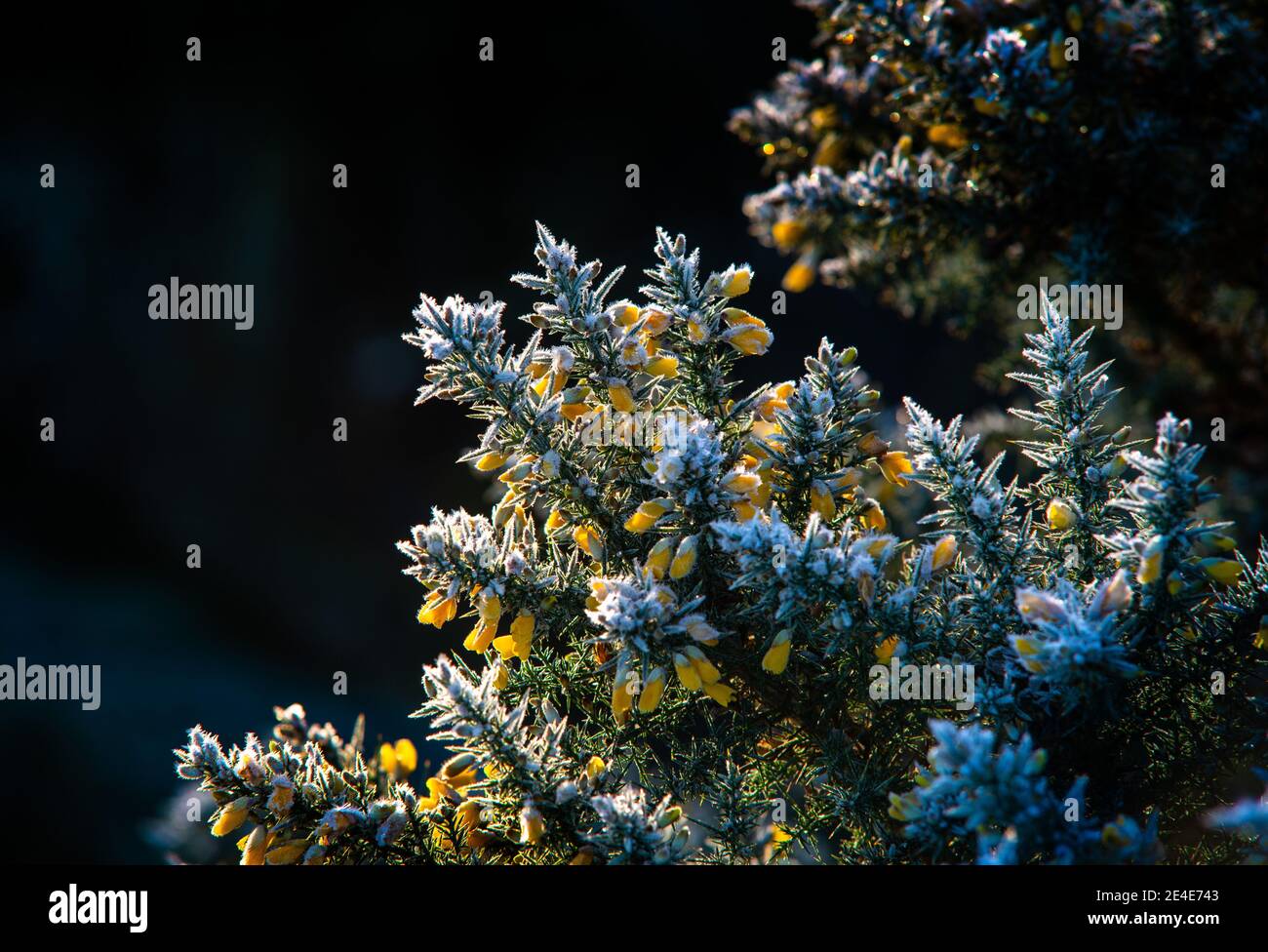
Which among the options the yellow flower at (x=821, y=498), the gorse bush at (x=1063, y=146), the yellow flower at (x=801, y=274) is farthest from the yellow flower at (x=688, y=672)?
the yellow flower at (x=801, y=274)

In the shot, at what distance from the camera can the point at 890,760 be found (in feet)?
4.70

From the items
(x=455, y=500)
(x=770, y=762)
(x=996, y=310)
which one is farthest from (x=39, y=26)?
(x=770, y=762)

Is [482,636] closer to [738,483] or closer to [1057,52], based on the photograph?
[738,483]

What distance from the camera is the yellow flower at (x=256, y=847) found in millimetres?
1323

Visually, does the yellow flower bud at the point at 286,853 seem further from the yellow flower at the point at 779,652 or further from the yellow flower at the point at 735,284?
the yellow flower at the point at 735,284

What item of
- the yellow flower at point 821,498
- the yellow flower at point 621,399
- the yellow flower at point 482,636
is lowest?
the yellow flower at point 482,636

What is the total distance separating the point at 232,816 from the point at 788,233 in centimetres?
208

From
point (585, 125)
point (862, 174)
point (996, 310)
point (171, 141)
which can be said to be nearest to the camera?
point (862, 174)

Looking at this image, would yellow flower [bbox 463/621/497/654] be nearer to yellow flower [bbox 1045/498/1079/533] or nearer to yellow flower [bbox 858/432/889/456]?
yellow flower [bbox 858/432/889/456]

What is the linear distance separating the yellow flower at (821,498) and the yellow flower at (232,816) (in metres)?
1.05

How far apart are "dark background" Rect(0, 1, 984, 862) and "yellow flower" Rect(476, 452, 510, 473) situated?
3283mm
